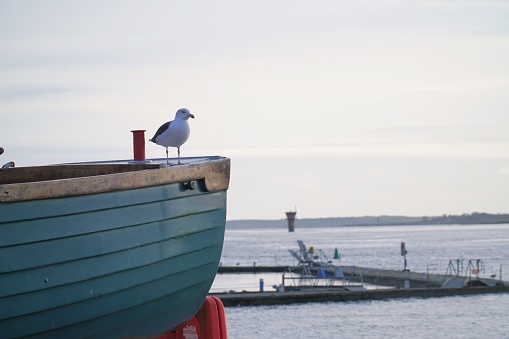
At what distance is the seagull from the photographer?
752 cm

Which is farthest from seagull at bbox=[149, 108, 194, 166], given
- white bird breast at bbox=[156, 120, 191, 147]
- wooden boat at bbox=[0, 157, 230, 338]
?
wooden boat at bbox=[0, 157, 230, 338]

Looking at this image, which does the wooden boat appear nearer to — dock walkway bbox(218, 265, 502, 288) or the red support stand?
the red support stand

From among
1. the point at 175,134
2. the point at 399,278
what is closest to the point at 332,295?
the point at 399,278

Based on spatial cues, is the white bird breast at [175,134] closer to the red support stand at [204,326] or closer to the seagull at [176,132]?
the seagull at [176,132]

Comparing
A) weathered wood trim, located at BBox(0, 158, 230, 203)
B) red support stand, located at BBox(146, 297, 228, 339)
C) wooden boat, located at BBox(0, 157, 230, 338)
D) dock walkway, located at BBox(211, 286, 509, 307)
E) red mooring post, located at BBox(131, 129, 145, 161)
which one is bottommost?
dock walkway, located at BBox(211, 286, 509, 307)

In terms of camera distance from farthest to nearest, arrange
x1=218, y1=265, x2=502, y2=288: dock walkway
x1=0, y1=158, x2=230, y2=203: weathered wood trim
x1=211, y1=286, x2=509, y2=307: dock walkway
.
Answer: x1=218, y1=265, x2=502, y2=288: dock walkway → x1=211, y1=286, x2=509, y2=307: dock walkway → x1=0, y1=158, x2=230, y2=203: weathered wood trim

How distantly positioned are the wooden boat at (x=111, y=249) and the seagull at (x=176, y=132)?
45 cm

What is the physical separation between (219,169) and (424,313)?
41.6 meters

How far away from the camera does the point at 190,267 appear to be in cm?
686

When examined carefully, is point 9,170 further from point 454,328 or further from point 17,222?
point 454,328

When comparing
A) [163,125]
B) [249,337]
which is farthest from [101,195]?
[249,337]

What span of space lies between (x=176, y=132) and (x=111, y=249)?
163cm

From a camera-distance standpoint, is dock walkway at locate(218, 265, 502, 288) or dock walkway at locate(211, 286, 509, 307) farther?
dock walkway at locate(218, 265, 502, 288)

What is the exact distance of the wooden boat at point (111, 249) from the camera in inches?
224
